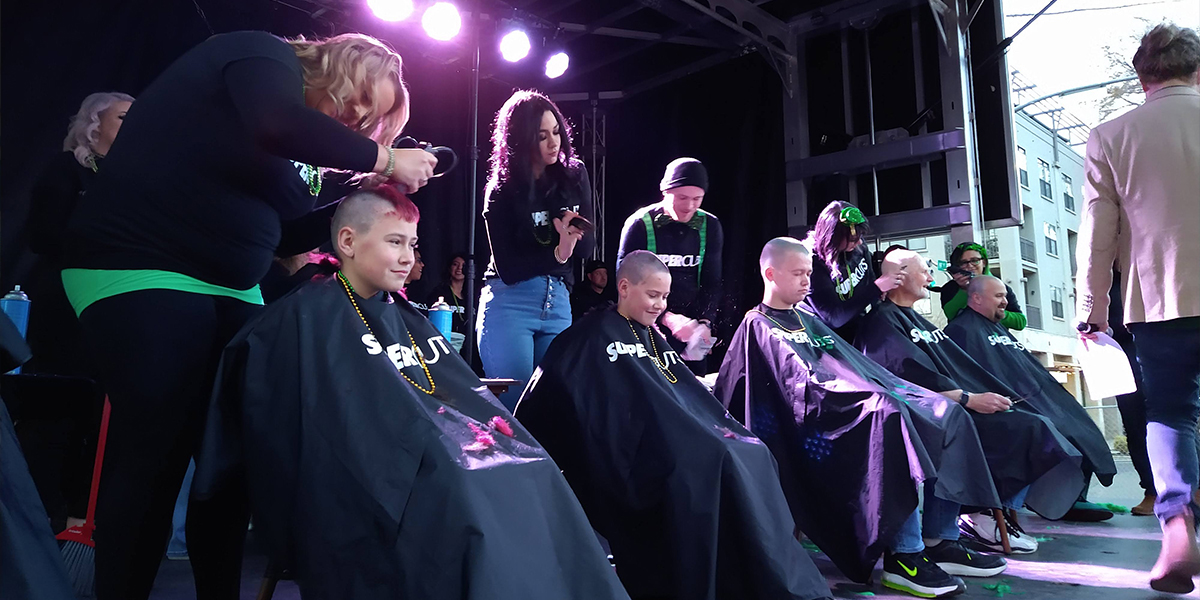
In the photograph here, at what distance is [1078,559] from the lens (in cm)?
265

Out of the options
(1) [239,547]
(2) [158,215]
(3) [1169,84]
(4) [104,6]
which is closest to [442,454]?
(1) [239,547]

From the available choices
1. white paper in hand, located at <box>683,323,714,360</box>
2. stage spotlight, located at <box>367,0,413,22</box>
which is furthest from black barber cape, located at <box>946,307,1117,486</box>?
stage spotlight, located at <box>367,0,413,22</box>

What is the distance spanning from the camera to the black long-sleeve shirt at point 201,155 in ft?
4.15

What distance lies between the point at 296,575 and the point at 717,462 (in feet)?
3.29

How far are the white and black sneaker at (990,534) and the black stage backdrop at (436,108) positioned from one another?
242cm

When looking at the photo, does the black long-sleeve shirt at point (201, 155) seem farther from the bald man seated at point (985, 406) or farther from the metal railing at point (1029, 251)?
the metal railing at point (1029, 251)

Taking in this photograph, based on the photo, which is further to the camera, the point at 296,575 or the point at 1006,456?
the point at 1006,456

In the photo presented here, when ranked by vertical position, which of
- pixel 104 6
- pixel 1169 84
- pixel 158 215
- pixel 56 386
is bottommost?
pixel 56 386

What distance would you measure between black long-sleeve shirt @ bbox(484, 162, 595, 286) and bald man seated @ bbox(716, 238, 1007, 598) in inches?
29.1

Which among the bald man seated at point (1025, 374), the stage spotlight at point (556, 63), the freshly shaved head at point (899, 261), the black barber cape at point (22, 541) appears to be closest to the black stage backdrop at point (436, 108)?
the stage spotlight at point (556, 63)

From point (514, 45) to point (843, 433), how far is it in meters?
3.38

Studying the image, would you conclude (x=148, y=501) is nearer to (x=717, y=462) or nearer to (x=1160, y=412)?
(x=717, y=462)

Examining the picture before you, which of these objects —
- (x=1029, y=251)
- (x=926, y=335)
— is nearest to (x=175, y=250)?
(x=926, y=335)

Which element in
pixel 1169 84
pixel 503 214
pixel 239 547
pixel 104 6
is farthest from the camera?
pixel 104 6
